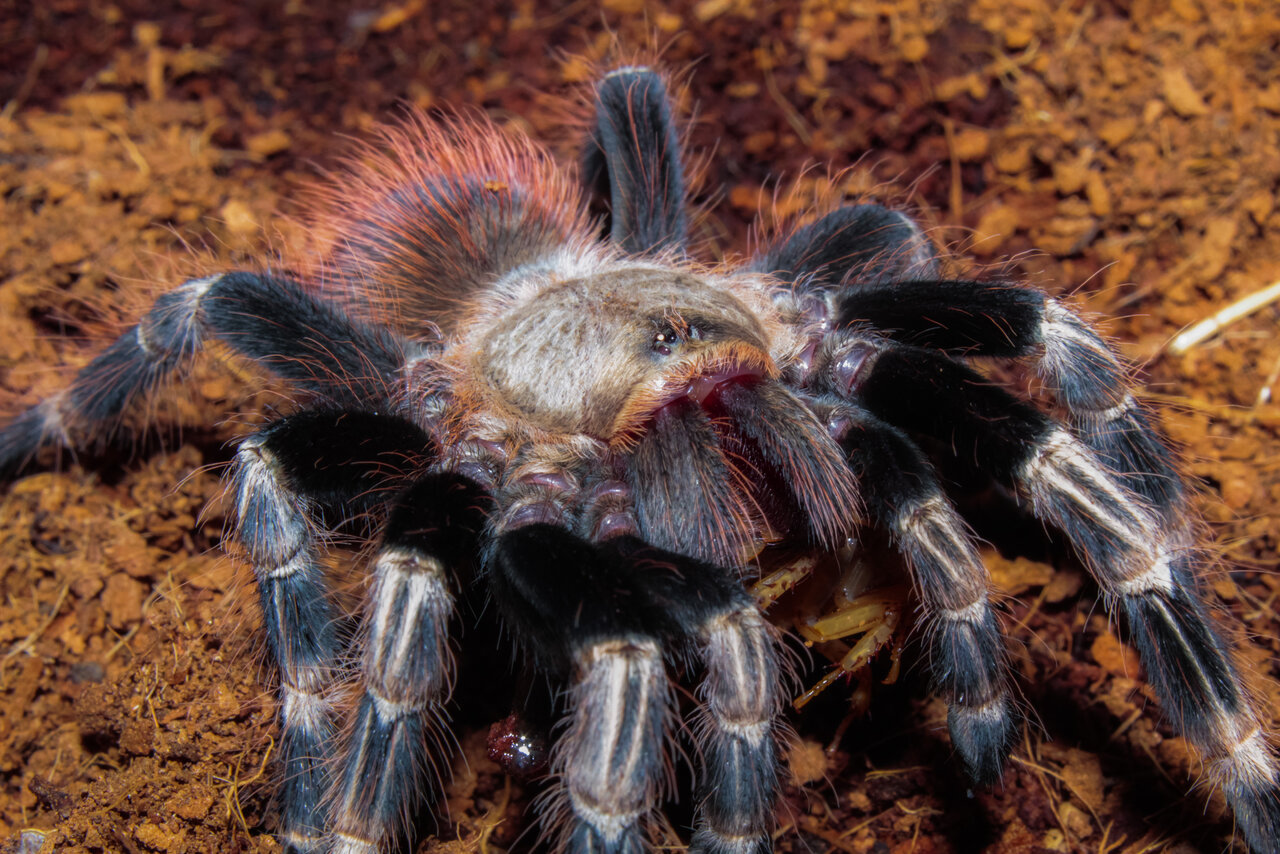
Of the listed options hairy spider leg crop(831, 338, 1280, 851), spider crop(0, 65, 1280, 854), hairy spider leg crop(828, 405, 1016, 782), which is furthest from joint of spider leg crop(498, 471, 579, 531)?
hairy spider leg crop(831, 338, 1280, 851)

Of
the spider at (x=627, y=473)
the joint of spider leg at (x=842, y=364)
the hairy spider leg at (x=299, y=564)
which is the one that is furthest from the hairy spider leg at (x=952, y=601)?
the hairy spider leg at (x=299, y=564)

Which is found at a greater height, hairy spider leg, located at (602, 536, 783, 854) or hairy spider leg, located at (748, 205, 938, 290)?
hairy spider leg, located at (748, 205, 938, 290)

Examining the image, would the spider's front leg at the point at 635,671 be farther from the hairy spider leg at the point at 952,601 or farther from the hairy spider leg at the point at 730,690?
the hairy spider leg at the point at 952,601

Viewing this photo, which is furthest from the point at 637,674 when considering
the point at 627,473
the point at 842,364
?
the point at 842,364

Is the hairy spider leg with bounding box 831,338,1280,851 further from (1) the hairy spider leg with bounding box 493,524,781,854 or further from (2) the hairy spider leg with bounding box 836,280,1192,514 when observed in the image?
(1) the hairy spider leg with bounding box 493,524,781,854

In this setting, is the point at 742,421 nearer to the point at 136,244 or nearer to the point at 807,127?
the point at 807,127

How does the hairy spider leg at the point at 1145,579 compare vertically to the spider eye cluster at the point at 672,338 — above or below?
below
